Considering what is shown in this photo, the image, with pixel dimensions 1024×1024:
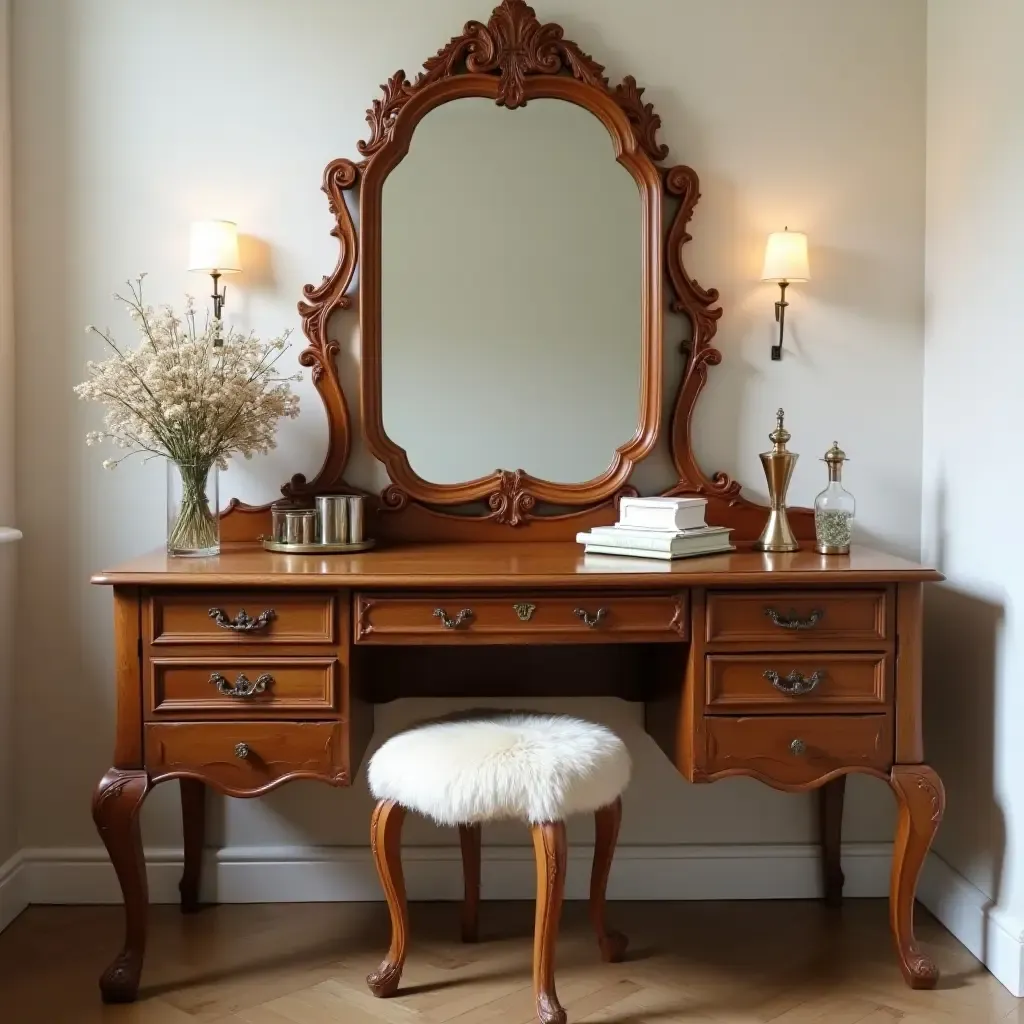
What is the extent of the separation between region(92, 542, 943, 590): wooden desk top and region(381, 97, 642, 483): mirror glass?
16.0 inches

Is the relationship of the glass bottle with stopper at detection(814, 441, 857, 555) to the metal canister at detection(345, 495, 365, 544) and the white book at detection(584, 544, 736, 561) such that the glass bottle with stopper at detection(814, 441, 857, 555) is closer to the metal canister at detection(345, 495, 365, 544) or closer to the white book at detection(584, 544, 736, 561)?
the white book at detection(584, 544, 736, 561)

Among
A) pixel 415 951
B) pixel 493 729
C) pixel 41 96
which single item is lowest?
pixel 415 951

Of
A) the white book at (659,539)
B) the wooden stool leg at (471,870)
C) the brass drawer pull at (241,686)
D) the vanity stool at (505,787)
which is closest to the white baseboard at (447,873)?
the wooden stool leg at (471,870)

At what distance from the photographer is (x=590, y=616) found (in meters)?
2.06

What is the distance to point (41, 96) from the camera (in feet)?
8.25

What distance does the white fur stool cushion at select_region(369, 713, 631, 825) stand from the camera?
189cm

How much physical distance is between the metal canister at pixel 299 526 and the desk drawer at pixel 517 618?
1.07 feet

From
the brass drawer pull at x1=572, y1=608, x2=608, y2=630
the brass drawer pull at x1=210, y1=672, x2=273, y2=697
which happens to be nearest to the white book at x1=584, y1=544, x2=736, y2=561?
the brass drawer pull at x1=572, y1=608, x2=608, y2=630

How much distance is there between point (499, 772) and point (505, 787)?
29mm

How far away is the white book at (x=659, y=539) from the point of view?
2193mm

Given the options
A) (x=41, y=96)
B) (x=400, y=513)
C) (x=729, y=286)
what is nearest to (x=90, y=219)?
(x=41, y=96)

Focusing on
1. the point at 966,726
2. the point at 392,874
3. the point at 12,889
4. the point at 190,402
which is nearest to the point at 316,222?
the point at 190,402

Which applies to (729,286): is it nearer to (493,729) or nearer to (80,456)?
(493,729)

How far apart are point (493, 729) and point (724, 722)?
0.45 meters
